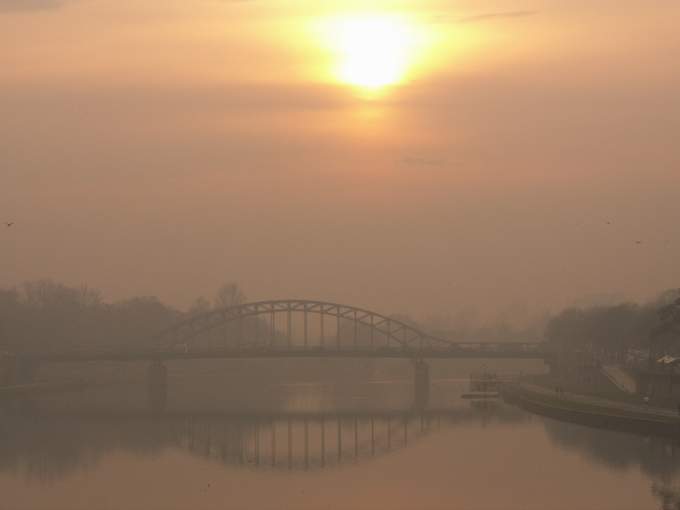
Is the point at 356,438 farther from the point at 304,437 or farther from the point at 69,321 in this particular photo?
the point at 69,321

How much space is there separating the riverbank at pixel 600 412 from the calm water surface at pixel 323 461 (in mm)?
712

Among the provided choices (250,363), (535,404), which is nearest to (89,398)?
(535,404)

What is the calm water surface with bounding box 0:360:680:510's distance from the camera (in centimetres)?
4803

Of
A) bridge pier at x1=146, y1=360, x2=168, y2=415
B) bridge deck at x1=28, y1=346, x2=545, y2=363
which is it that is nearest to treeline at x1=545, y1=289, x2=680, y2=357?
bridge deck at x1=28, y1=346, x2=545, y2=363

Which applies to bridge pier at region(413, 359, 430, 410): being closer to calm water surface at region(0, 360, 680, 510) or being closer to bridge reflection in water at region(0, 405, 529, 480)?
bridge reflection in water at region(0, 405, 529, 480)

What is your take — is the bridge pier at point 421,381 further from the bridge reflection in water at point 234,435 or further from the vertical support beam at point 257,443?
the vertical support beam at point 257,443

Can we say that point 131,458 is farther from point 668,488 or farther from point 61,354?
point 61,354

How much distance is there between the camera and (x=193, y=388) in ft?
385

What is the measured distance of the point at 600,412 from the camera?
220ft

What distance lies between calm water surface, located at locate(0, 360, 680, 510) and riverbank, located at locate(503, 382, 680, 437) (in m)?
0.71

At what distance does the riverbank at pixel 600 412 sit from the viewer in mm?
59875

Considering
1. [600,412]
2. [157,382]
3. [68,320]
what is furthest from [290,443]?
[68,320]

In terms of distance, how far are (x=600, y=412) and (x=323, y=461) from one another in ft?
43.7

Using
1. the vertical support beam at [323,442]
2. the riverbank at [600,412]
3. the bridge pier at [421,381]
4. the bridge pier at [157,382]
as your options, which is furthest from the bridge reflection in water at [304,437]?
the bridge pier at [157,382]
